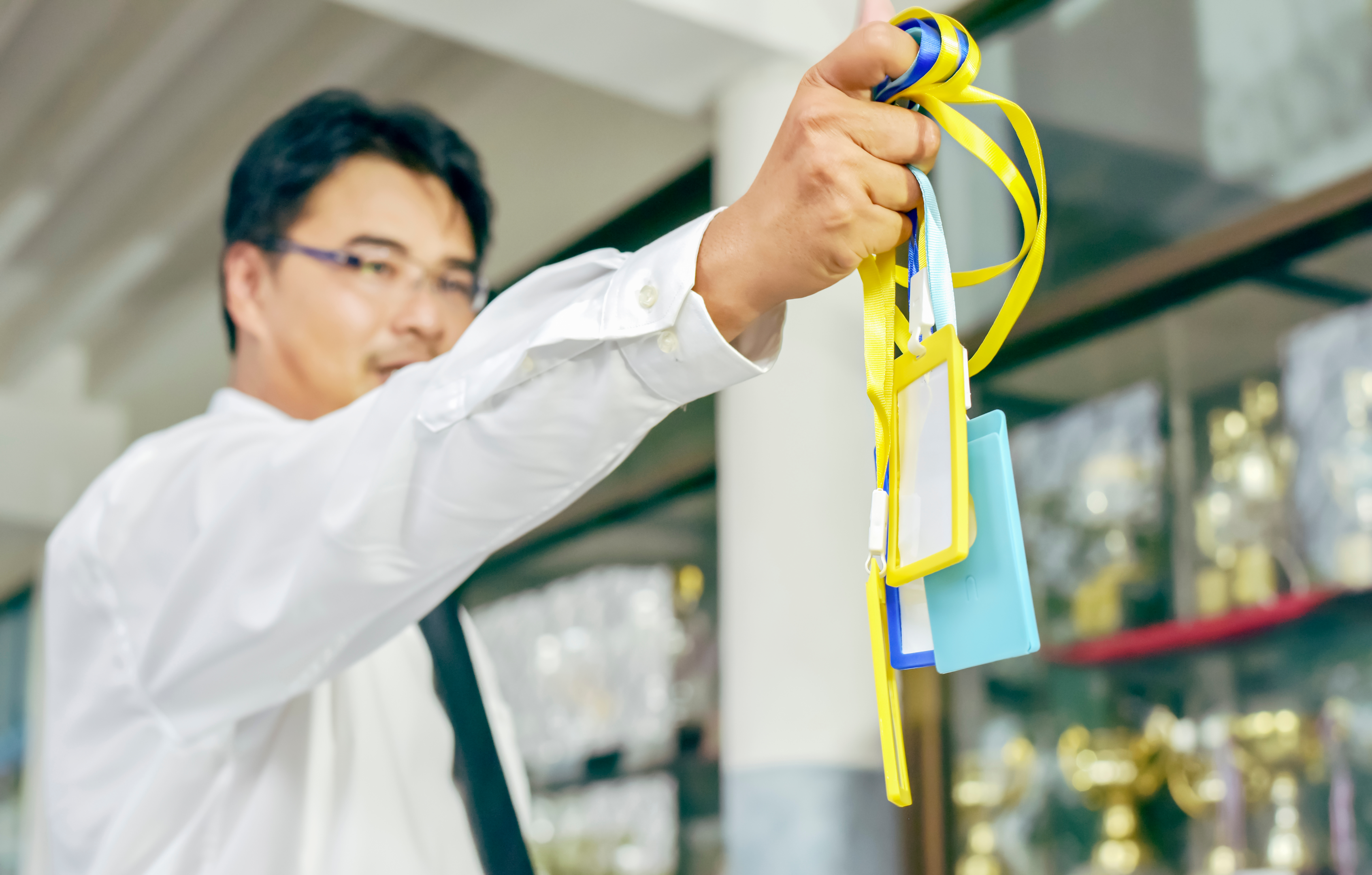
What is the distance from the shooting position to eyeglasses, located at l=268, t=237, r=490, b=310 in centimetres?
137

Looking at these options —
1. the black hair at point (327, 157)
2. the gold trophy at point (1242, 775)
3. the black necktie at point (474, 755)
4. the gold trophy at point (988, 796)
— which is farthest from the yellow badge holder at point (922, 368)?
the gold trophy at point (988, 796)

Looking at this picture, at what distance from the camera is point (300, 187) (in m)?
1.41

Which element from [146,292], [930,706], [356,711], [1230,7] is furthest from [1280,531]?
[146,292]

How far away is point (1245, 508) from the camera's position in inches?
74.9

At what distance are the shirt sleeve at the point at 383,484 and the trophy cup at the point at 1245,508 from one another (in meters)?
1.40

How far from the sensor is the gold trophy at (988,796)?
84.2 inches

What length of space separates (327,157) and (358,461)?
664 millimetres

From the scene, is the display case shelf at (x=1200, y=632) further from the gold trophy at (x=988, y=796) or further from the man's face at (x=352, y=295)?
the man's face at (x=352, y=295)

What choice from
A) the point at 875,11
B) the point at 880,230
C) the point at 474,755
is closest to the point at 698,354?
the point at 880,230

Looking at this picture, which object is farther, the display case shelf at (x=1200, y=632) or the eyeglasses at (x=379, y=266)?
the display case shelf at (x=1200, y=632)

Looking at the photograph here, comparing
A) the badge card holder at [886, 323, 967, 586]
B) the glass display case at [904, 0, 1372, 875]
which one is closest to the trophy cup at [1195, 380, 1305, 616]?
the glass display case at [904, 0, 1372, 875]

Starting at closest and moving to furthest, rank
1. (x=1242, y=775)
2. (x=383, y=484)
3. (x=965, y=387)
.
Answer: (x=965, y=387) < (x=383, y=484) < (x=1242, y=775)

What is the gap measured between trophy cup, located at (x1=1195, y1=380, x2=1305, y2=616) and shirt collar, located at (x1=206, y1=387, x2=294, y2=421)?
4.65 ft

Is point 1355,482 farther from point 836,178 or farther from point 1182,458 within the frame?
point 836,178
